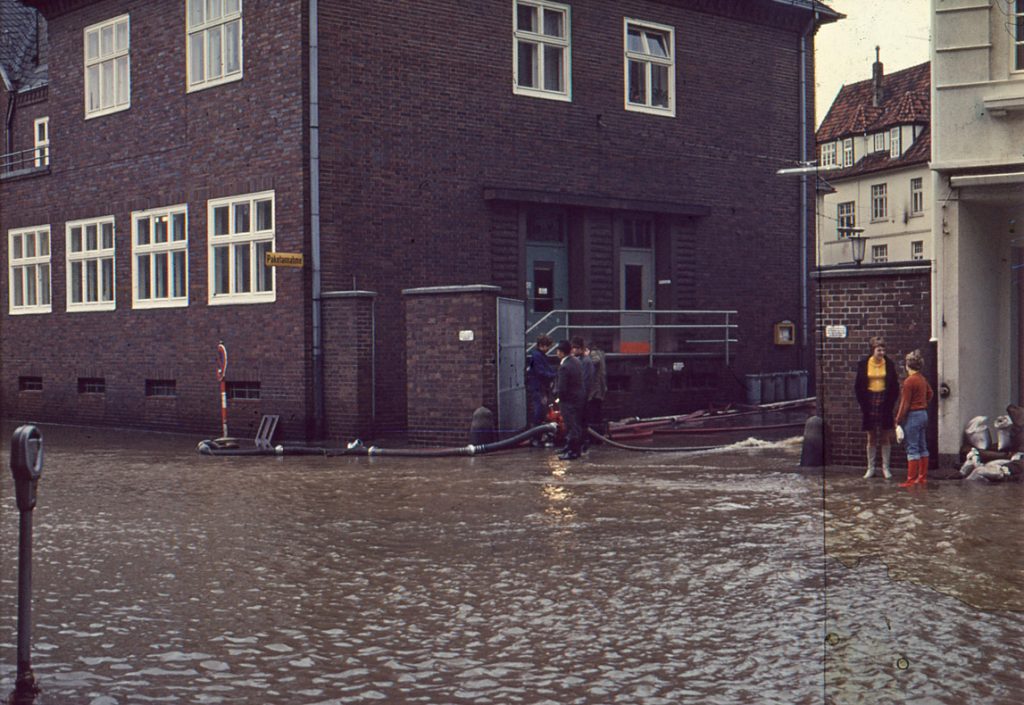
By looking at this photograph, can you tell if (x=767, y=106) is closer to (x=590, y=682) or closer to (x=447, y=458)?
(x=447, y=458)

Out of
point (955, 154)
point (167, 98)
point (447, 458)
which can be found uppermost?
point (167, 98)

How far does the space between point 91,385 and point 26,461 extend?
23.5 metres

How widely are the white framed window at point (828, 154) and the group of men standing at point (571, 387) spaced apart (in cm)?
1416

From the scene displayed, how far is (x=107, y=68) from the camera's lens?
2795 cm

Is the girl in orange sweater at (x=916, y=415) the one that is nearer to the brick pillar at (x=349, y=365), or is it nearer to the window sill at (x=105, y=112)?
the brick pillar at (x=349, y=365)

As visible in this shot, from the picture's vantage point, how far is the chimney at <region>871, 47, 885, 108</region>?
4.08m

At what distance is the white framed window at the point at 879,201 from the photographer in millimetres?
4676

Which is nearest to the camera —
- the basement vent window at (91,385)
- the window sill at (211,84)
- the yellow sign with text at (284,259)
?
the yellow sign with text at (284,259)

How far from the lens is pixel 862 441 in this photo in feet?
53.4

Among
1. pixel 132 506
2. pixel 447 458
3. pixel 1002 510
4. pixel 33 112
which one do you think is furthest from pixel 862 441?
pixel 33 112

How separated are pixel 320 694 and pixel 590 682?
50.6 inches

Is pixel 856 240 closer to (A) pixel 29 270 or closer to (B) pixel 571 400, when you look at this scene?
(B) pixel 571 400

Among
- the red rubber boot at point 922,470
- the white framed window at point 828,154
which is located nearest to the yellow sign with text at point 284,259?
the red rubber boot at point 922,470

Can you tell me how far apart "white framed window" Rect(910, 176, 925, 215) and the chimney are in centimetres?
33
